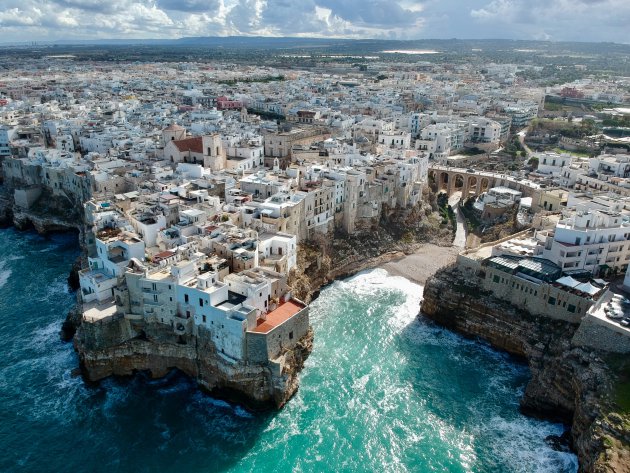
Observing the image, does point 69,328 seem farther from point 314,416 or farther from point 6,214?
point 6,214

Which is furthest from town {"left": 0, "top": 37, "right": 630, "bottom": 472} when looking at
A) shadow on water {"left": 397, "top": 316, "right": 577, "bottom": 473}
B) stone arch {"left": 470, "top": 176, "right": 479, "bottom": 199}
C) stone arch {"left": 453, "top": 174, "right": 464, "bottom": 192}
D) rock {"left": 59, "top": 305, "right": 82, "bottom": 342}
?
shadow on water {"left": 397, "top": 316, "right": 577, "bottom": 473}

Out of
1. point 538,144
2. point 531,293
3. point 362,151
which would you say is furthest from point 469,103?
point 531,293

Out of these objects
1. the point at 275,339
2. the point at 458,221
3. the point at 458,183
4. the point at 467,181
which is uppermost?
the point at 275,339

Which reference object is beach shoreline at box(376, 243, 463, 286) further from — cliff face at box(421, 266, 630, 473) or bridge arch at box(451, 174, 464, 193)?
bridge arch at box(451, 174, 464, 193)

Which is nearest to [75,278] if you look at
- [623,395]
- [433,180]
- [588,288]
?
[588,288]

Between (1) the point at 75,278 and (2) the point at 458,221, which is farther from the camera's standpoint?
(2) the point at 458,221

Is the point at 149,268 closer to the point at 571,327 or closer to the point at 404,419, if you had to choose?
the point at 404,419

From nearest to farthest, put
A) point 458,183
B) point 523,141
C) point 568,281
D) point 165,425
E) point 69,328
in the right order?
point 165,425
point 568,281
point 69,328
point 458,183
point 523,141

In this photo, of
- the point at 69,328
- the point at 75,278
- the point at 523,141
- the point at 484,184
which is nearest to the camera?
the point at 69,328
